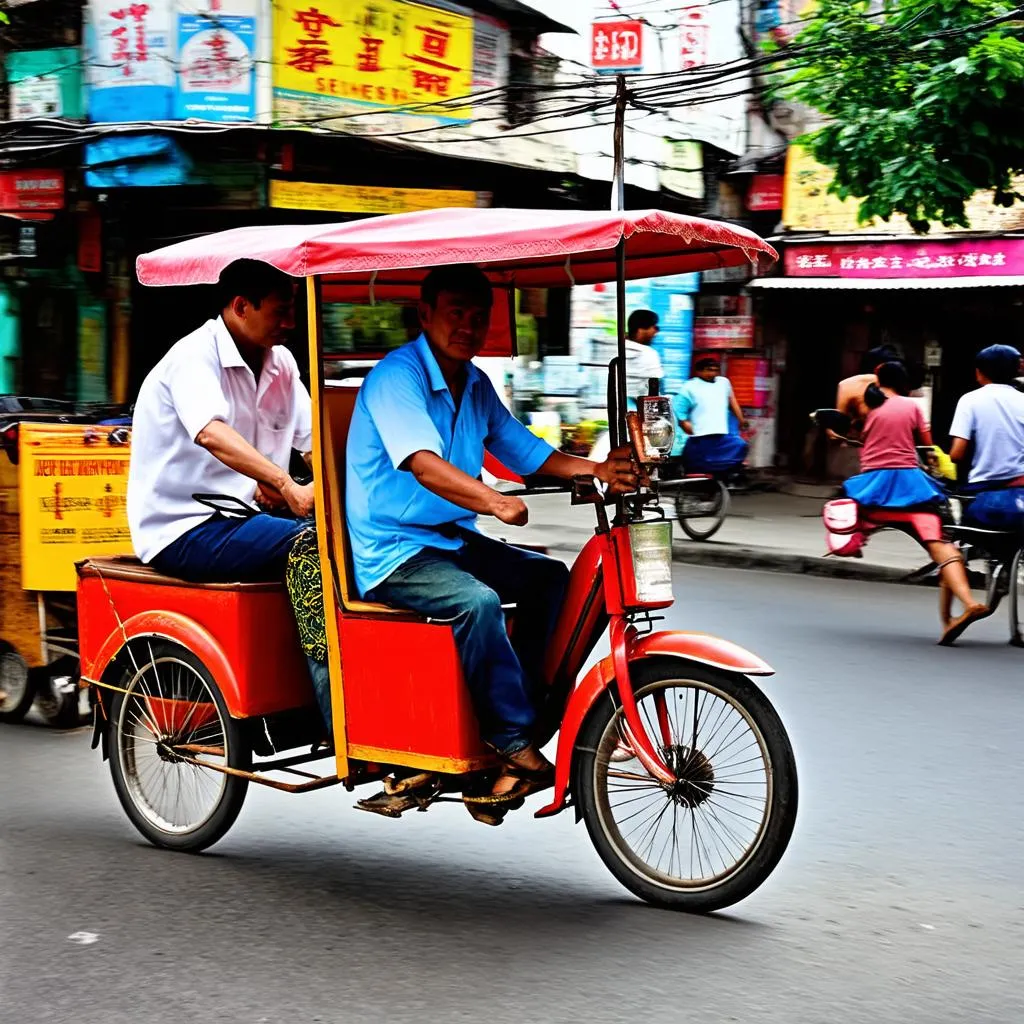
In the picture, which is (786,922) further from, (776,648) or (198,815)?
(776,648)

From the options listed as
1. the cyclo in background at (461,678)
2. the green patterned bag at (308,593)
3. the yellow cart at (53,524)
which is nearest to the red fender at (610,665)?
the cyclo in background at (461,678)

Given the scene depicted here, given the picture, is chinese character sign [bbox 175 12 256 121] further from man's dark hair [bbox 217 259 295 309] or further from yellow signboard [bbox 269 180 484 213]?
man's dark hair [bbox 217 259 295 309]

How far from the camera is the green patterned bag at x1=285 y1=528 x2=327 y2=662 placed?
423 centimetres

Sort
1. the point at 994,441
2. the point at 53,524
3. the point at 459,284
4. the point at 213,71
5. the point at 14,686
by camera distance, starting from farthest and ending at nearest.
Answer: the point at 213,71 < the point at 994,441 < the point at 14,686 < the point at 53,524 < the point at 459,284

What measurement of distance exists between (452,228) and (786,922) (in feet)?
6.45

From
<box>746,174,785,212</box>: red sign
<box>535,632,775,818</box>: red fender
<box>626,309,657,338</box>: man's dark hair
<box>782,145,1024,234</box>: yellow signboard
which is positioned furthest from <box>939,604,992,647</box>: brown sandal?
<box>746,174,785,212</box>: red sign

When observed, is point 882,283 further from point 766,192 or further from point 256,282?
point 256,282

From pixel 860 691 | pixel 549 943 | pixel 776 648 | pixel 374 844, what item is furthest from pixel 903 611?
pixel 549 943

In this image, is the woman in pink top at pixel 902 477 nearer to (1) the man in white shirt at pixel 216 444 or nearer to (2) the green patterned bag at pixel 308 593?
(1) the man in white shirt at pixel 216 444

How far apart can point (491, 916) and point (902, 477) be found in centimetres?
550

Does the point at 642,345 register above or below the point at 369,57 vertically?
below

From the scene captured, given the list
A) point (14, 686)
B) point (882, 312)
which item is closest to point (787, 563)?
point (882, 312)

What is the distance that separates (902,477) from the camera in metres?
8.67

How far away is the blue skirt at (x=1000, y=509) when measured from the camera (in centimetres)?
836
